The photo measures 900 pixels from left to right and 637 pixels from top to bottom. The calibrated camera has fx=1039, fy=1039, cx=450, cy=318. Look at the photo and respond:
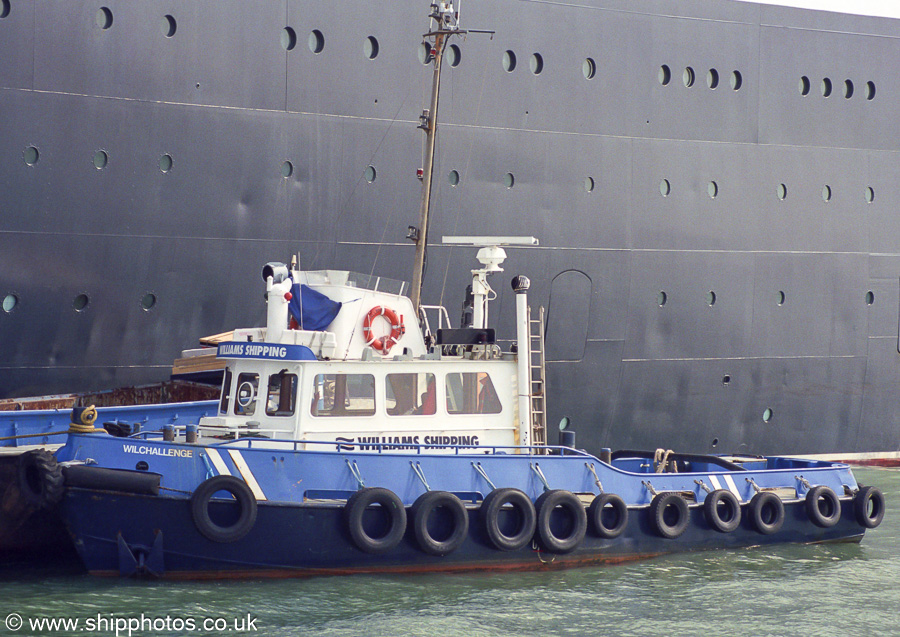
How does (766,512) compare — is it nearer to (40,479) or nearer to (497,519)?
(497,519)

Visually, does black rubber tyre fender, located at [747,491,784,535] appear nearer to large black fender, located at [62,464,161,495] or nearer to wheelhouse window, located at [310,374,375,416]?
wheelhouse window, located at [310,374,375,416]

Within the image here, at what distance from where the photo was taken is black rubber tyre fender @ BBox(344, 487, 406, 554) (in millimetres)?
7883

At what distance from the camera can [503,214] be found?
12312mm

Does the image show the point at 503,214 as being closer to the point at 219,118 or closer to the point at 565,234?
the point at 565,234

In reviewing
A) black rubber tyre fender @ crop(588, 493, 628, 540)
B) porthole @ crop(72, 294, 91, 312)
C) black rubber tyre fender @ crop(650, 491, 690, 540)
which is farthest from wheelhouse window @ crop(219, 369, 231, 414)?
black rubber tyre fender @ crop(650, 491, 690, 540)

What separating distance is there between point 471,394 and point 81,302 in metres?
4.31

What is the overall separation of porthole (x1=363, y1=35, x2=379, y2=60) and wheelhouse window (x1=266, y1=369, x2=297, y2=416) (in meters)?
4.85

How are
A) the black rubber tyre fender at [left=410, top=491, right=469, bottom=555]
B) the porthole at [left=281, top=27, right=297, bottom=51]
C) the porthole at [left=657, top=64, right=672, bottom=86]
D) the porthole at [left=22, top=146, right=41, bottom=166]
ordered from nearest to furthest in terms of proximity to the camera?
the black rubber tyre fender at [left=410, top=491, right=469, bottom=555] → the porthole at [left=22, top=146, right=41, bottom=166] → the porthole at [left=281, top=27, right=297, bottom=51] → the porthole at [left=657, top=64, right=672, bottom=86]

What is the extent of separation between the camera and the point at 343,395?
8.62 m

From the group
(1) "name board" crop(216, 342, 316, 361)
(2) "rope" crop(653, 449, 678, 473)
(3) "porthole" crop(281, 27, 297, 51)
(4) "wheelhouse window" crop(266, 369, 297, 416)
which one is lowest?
(2) "rope" crop(653, 449, 678, 473)

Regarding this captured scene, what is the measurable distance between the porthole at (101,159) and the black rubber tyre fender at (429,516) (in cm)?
513

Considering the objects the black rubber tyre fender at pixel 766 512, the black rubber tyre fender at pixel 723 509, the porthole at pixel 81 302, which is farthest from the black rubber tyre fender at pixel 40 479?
the black rubber tyre fender at pixel 766 512

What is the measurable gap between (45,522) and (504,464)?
12.5ft

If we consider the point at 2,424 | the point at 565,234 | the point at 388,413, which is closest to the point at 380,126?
the point at 565,234
